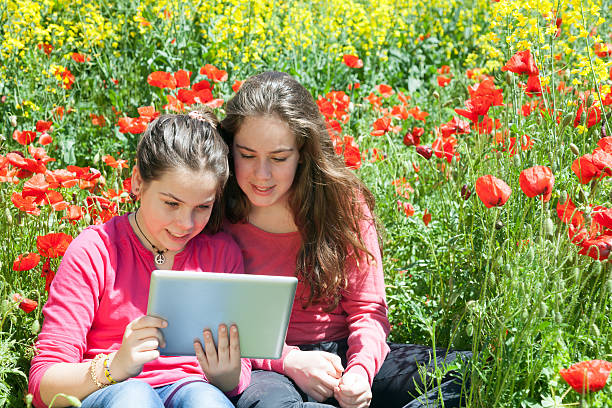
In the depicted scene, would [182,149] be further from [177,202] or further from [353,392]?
[353,392]

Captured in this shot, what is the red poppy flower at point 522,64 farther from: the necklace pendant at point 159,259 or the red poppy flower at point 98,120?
the red poppy flower at point 98,120

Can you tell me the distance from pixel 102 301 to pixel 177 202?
342 mm

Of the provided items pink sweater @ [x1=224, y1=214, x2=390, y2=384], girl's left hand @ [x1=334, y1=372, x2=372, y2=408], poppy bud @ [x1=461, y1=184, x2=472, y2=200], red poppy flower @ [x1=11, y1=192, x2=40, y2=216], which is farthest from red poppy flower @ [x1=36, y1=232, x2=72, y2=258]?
poppy bud @ [x1=461, y1=184, x2=472, y2=200]

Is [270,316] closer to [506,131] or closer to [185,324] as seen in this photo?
[185,324]

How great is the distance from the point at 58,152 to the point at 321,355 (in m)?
2.17

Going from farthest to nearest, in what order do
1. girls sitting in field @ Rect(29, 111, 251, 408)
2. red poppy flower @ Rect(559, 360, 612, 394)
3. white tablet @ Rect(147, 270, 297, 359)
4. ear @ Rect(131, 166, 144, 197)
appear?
ear @ Rect(131, 166, 144, 197)
girls sitting in field @ Rect(29, 111, 251, 408)
white tablet @ Rect(147, 270, 297, 359)
red poppy flower @ Rect(559, 360, 612, 394)

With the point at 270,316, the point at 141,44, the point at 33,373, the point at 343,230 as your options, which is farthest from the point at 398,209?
the point at 141,44

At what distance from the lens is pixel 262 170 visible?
2.35 m

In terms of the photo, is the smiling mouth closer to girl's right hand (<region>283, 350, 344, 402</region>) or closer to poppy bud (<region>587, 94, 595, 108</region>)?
girl's right hand (<region>283, 350, 344, 402</region>)

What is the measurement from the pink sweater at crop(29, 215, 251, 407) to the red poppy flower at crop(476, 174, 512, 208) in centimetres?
80

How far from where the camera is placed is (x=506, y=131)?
9.23 ft

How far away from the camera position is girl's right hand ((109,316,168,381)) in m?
1.93

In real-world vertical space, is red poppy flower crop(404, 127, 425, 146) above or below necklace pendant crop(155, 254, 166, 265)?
above

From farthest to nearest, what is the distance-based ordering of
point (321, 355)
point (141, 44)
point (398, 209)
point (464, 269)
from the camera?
point (141, 44) < point (398, 209) < point (464, 269) < point (321, 355)
